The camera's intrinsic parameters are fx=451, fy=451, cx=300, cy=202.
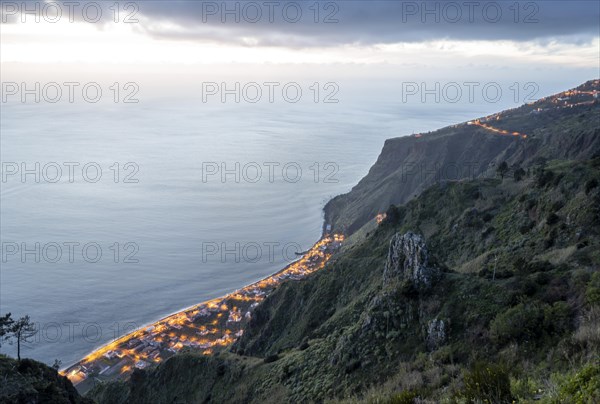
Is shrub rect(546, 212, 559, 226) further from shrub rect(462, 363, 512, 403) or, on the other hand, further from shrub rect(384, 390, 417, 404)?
shrub rect(384, 390, 417, 404)

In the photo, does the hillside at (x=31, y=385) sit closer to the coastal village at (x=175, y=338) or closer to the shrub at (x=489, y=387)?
the shrub at (x=489, y=387)

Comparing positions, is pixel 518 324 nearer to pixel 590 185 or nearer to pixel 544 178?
pixel 590 185

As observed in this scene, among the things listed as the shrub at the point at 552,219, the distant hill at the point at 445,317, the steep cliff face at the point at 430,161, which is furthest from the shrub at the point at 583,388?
the steep cliff face at the point at 430,161

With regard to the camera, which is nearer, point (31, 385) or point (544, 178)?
point (31, 385)

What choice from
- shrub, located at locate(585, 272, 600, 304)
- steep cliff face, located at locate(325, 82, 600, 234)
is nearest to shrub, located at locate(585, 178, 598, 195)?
shrub, located at locate(585, 272, 600, 304)

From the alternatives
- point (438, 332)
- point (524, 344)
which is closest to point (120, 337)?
point (438, 332)

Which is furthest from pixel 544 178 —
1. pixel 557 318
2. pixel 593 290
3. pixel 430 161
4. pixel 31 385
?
pixel 430 161

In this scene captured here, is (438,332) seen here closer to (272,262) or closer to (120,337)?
(120,337)
